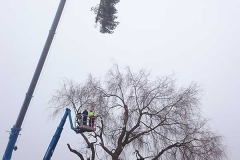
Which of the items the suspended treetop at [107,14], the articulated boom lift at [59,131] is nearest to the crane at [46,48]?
the suspended treetop at [107,14]

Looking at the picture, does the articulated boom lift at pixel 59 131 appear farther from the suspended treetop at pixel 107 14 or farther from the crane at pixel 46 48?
the suspended treetop at pixel 107 14

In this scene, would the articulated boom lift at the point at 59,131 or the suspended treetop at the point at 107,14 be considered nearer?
the suspended treetop at the point at 107,14

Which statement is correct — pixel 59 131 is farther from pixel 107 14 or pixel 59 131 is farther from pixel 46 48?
pixel 107 14

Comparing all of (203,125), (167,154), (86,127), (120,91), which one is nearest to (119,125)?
(120,91)

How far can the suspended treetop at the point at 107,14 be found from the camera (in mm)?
6934

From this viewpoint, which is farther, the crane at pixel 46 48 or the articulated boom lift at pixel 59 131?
the articulated boom lift at pixel 59 131

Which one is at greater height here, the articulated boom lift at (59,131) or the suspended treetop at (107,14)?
the suspended treetop at (107,14)

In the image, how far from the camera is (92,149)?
14086 millimetres

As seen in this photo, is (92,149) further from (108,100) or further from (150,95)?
(150,95)

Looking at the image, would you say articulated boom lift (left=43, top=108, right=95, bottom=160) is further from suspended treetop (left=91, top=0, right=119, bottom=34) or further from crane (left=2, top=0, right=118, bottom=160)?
suspended treetop (left=91, top=0, right=119, bottom=34)

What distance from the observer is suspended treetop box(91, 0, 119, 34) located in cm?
693

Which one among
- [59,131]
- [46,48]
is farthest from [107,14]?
[59,131]

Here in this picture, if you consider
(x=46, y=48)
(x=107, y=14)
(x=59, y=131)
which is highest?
(x=107, y=14)

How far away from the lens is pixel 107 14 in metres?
6.96
